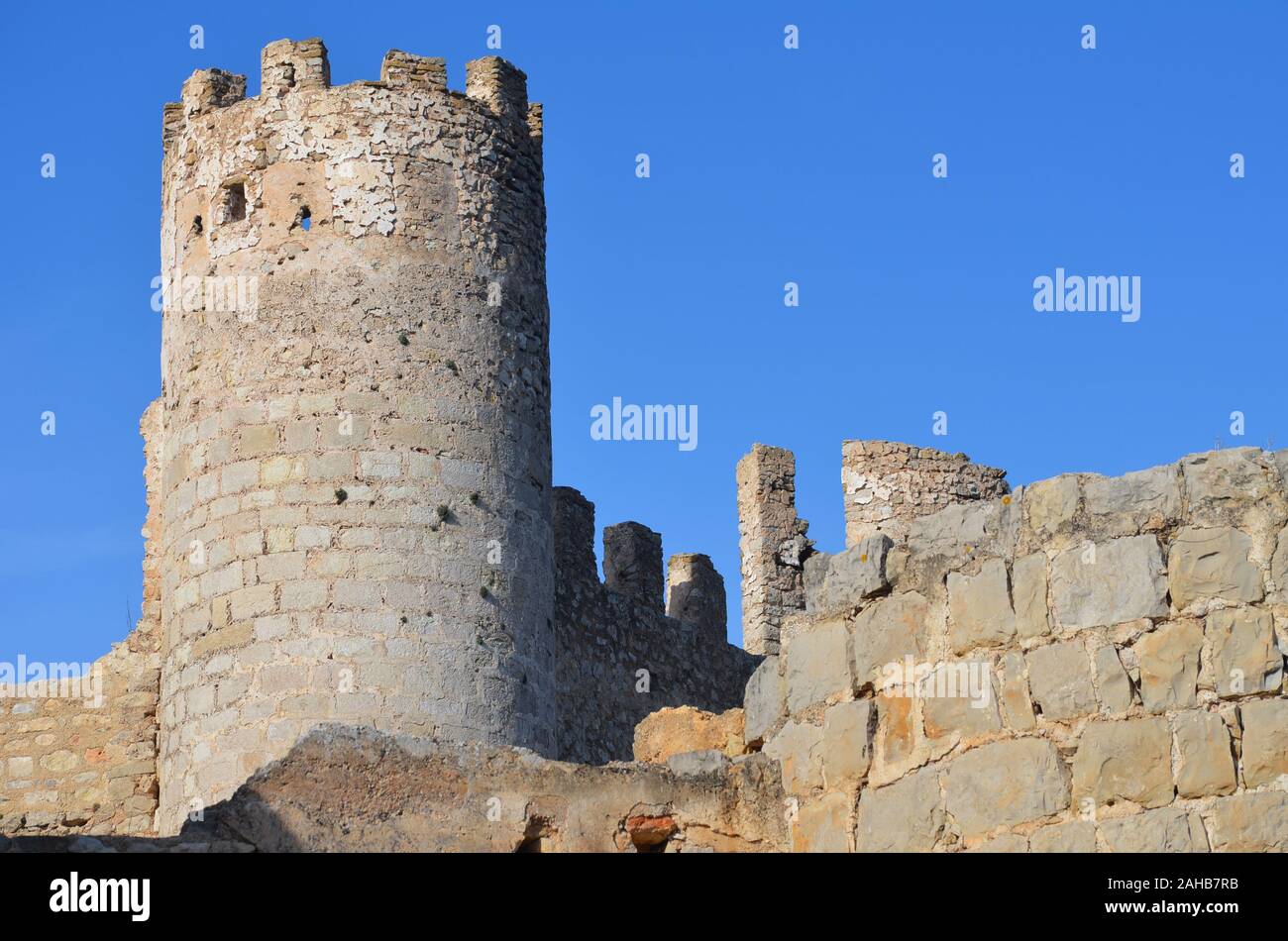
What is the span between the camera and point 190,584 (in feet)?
43.6

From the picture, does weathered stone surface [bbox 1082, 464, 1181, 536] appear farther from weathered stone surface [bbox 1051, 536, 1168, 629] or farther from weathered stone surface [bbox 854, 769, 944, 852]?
weathered stone surface [bbox 854, 769, 944, 852]

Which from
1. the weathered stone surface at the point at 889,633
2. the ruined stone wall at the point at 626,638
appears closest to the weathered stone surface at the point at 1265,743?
the weathered stone surface at the point at 889,633

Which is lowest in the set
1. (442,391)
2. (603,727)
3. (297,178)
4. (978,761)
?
(978,761)

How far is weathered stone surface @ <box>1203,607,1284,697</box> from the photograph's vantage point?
644 cm

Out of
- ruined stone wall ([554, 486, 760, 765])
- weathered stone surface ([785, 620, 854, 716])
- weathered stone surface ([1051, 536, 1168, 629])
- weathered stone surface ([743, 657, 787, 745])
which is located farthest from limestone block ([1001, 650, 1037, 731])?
ruined stone wall ([554, 486, 760, 765])

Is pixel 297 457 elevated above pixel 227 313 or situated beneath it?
situated beneath

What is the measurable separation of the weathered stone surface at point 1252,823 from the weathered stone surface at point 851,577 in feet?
4.60

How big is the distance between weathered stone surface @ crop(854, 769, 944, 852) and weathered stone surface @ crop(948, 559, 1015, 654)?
1.37 feet

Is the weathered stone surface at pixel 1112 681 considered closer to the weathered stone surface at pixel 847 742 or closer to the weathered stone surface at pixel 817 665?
the weathered stone surface at pixel 847 742

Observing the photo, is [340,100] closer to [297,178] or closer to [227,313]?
[297,178]

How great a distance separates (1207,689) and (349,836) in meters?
2.67
